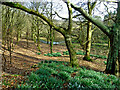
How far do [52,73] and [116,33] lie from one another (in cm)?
410

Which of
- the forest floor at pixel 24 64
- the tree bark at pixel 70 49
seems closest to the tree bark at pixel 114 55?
the tree bark at pixel 70 49

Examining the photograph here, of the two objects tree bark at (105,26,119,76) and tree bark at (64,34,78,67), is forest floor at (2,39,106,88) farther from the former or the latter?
tree bark at (105,26,119,76)

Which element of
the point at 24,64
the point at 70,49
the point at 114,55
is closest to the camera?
the point at 114,55

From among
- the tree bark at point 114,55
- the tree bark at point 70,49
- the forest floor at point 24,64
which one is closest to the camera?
the forest floor at point 24,64

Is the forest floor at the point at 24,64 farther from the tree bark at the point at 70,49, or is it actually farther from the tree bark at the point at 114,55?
the tree bark at the point at 114,55

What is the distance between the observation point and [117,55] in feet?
18.8

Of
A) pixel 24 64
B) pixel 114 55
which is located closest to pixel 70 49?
pixel 114 55

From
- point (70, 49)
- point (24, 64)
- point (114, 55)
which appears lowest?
point (24, 64)

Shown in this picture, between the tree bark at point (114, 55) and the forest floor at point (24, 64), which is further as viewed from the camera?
the tree bark at point (114, 55)

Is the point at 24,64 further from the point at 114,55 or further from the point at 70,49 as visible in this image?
the point at 114,55

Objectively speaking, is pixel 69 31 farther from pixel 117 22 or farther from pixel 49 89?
pixel 49 89

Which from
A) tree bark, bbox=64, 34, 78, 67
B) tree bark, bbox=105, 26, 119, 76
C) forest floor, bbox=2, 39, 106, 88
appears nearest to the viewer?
forest floor, bbox=2, 39, 106, 88

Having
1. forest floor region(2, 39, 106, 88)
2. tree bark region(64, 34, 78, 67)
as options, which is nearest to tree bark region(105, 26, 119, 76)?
tree bark region(64, 34, 78, 67)

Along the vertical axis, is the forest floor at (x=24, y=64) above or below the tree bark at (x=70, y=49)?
below
